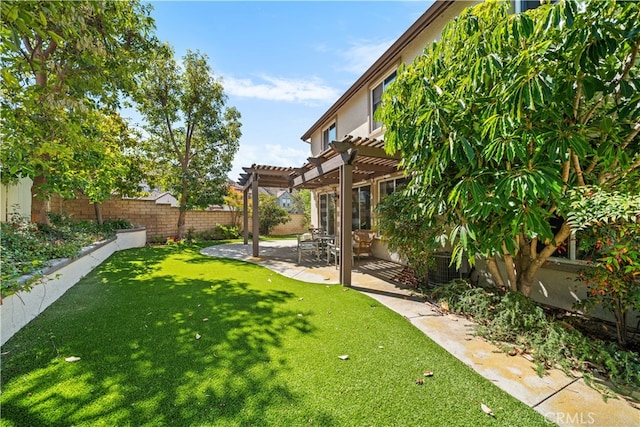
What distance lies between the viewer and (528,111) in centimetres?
316

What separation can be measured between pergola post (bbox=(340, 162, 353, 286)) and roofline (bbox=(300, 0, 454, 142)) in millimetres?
4318

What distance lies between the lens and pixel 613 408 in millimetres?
2367

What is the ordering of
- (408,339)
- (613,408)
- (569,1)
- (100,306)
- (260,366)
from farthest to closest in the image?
(100,306) < (408,339) < (260,366) < (569,1) < (613,408)

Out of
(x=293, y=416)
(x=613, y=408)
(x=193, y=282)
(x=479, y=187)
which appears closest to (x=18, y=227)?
(x=193, y=282)

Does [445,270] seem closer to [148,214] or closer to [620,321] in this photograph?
[620,321]

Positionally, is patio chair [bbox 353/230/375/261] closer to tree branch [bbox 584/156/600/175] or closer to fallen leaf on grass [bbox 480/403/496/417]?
tree branch [bbox 584/156/600/175]

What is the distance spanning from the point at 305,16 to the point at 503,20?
19.4 ft

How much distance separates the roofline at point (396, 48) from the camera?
6.28 meters

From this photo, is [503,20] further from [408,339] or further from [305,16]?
[305,16]

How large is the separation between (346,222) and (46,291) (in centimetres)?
576

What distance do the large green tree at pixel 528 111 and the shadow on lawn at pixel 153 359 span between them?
120 inches

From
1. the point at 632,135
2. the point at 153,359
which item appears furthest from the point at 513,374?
the point at 153,359

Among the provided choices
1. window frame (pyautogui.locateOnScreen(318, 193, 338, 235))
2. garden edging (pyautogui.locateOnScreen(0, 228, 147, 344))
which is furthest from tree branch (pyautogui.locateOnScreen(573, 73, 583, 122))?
window frame (pyautogui.locateOnScreen(318, 193, 338, 235))

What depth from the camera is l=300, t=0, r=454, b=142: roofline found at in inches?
247
